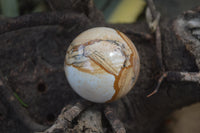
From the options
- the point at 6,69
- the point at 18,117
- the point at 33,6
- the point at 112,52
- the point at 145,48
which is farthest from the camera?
the point at 33,6

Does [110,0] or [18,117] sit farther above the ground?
[110,0]

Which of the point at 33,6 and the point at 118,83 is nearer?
the point at 118,83

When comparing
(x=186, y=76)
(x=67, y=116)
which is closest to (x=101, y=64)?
(x=67, y=116)

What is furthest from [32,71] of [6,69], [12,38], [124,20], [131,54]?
[124,20]

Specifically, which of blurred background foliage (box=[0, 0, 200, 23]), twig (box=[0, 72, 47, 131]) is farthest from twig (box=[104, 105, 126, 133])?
blurred background foliage (box=[0, 0, 200, 23])

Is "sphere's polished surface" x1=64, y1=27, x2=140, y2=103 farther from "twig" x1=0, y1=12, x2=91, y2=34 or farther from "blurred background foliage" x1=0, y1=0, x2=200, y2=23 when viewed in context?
"blurred background foliage" x1=0, y1=0, x2=200, y2=23

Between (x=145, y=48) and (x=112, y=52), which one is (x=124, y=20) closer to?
(x=145, y=48)
